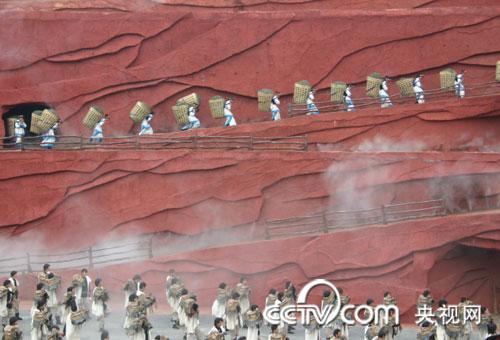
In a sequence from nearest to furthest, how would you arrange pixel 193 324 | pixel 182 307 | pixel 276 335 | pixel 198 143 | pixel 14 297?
1. pixel 276 335
2. pixel 193 324
3. pixel 182 307
4. pixel 14 297
5. pixel 198 143

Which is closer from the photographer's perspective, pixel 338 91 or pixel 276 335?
pixel 276 335

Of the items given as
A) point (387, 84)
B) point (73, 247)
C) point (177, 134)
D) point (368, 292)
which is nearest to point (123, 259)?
point (73, 247)

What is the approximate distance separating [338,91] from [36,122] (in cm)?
→ 815

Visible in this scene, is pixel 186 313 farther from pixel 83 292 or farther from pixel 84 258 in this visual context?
pixel 84 258

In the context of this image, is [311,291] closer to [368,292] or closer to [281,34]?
[368,292]

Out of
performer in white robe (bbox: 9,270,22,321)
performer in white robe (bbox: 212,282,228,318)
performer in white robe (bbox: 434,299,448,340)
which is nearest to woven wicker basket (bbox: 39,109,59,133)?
performer in white robe (bbox: 9,270,22,321)

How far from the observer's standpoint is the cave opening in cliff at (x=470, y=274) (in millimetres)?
33156

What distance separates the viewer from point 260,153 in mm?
34438

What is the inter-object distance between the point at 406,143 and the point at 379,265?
13.8 ft

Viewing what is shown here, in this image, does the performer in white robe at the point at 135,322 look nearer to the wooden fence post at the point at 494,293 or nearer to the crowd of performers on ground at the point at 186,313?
the crowd of performers on ground at the point at 186,313

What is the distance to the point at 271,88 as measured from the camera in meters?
37.5

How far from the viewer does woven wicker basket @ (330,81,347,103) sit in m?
36.8

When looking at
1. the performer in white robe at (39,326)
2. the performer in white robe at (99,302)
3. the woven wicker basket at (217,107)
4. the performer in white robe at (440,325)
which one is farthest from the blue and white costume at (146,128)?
the performer in white robe at (440,325)

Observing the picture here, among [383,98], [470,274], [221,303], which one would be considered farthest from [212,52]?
[470,274]
